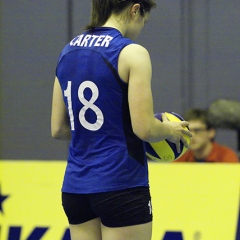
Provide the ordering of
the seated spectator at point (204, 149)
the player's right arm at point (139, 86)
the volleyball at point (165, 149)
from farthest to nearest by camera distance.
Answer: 1. the seated spectator at point (204, 149)
2. the volleyball at point (165, 149)
3. the player's right arm at point (139, 86)

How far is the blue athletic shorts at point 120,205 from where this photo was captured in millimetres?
2447

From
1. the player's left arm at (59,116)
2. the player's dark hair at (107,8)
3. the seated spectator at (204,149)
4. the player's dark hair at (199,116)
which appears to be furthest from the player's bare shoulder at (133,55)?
the player's dark hair at (199,116)

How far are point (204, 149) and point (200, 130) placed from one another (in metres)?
0.22

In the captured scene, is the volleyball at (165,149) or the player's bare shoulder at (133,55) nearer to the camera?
the player's bare shoulder at (133,55)

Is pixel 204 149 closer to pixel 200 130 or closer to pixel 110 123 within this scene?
pixel 200 130

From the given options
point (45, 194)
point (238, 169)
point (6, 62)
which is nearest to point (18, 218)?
point (45, 194)

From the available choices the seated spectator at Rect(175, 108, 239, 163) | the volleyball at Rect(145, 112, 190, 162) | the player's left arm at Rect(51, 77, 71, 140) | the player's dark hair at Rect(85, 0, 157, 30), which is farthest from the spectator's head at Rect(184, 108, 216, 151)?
the player's dark hair at Rect(85, 0, 157, 30)

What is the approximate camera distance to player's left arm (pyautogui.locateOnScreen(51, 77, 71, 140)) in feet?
8.88

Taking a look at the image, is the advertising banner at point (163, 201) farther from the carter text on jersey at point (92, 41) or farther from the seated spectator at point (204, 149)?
the carter text on jersey at point (92, 41)

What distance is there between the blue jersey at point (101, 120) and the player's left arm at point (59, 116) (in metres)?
0.16

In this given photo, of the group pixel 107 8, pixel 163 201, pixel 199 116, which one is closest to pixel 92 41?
pixel 107 8

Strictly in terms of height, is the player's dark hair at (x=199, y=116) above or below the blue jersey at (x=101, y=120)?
below

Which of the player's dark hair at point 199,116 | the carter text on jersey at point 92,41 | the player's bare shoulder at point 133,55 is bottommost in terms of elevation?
the player's dark hair at point 199,116

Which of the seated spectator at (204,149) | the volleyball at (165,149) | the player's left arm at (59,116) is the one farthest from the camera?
the seated spectator at (204,149)
